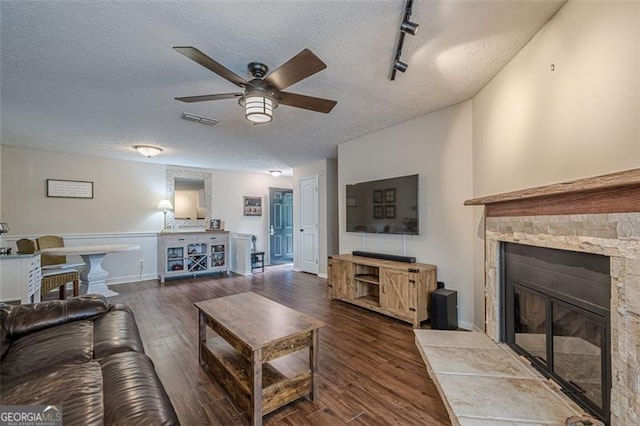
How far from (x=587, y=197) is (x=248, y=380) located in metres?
2.07

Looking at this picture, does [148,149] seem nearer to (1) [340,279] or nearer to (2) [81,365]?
(1) [340,279]

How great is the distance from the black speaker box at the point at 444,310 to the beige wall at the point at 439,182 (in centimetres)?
16

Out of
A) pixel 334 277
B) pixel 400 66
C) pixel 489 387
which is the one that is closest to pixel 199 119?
pixel 400 66

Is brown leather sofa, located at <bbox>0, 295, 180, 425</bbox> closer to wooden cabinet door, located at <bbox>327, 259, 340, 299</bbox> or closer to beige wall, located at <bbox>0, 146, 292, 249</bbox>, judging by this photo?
wooden cabinet door, located at <bbox>327, 259, 340, 299</bbox>

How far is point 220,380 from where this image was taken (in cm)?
205

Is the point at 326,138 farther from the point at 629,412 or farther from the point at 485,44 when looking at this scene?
the point at 629,412

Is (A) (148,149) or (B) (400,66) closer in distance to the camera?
→ (B) (400,66)

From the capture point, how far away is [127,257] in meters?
5.57

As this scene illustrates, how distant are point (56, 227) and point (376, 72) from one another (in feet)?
19.5

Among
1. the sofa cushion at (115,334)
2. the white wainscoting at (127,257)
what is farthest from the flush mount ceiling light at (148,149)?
the sofa cushion at (115,334)

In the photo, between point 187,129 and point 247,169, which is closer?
point 187,129

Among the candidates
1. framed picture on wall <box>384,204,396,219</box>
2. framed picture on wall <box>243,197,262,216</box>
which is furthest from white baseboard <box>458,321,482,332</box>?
framed picture on wall <box>243,197,262,216</box>

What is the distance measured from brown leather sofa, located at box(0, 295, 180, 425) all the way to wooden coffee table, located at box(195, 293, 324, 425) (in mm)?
480

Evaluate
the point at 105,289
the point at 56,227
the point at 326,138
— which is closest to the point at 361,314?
the point at 326,138
